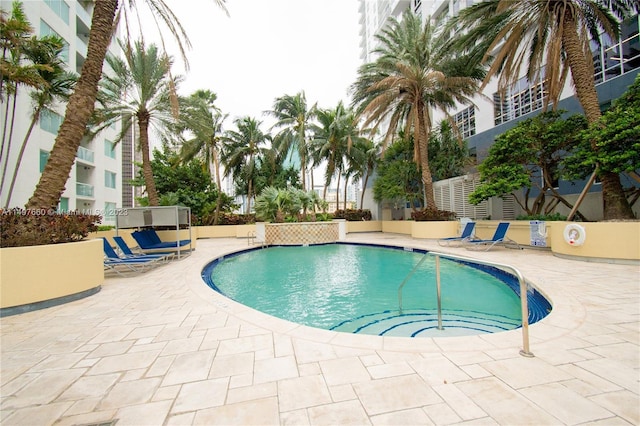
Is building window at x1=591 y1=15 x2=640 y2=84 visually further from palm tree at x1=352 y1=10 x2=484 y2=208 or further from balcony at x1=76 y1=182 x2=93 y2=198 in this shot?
balcony at x1=76 y1=182 x2=93 y2=198

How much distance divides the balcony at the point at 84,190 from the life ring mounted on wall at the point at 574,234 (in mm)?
25866

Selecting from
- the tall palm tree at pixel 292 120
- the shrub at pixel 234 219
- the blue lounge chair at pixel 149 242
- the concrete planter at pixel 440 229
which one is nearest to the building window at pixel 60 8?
the tall palm tree at pixel 292 120

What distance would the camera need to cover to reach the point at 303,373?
7.92 ft

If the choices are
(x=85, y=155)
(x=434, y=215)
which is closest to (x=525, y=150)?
(x=434, y=215)

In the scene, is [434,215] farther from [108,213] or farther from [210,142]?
[108,213]

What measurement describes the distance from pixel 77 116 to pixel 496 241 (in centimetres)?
1240

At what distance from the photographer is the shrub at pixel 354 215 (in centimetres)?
2344

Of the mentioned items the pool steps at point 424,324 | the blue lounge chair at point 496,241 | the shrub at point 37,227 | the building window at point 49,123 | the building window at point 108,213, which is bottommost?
the pool steps at point 424,324

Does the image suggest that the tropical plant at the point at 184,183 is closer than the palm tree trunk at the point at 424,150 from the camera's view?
No

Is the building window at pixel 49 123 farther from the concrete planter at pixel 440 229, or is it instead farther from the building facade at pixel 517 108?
the building facade at pixel 517 108

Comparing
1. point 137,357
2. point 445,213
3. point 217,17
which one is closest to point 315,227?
point 445,213

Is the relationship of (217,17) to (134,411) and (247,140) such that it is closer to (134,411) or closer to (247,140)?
(134,411)

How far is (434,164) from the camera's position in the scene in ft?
57.7

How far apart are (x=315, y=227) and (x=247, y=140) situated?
12604mm
